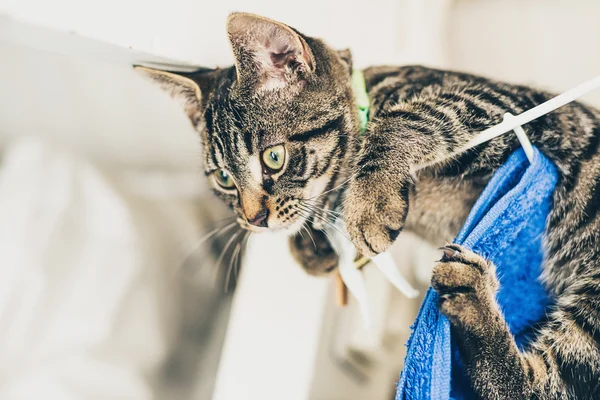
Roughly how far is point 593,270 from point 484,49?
919mm

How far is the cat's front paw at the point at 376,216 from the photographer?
A: 0.66 metres

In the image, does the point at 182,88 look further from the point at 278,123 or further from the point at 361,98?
the point at 361,98

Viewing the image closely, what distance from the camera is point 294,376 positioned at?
942 mm

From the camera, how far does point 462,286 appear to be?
61 centimetres

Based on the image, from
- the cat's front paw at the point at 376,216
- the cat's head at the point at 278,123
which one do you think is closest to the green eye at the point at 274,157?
the cat's head at the point at 278,123

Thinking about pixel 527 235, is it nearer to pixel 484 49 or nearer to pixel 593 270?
pixel 593 270

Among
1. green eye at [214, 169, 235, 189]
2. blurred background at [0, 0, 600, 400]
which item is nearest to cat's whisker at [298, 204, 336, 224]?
green eye at [214, 169, 235, 189]

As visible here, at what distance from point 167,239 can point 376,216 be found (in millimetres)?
685

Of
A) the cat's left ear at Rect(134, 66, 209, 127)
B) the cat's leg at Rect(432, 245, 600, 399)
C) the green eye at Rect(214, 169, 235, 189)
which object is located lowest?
the cat's leg at Rect(432, 245, 600, 399)

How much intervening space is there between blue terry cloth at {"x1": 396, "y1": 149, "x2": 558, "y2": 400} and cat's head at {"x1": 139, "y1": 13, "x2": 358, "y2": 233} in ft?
0.81

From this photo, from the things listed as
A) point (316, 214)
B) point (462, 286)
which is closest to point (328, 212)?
point (316, 214)

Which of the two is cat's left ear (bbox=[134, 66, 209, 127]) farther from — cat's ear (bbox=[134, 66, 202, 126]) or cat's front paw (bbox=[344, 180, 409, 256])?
cat's front paw (bbox=[344, 180, 409, 256])

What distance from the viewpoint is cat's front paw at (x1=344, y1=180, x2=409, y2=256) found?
2.16ft

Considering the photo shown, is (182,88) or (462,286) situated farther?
(182,88)
